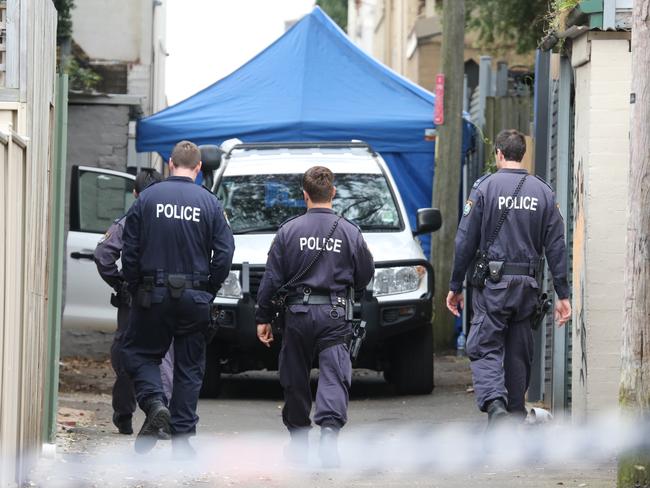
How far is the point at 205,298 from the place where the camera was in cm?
833

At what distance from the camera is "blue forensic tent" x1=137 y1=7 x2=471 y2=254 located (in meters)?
16.1

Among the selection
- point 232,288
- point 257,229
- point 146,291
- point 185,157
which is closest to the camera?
point 146,291

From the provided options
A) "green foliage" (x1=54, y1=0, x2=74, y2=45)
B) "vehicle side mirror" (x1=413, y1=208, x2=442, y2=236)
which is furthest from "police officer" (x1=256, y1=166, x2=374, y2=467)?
"green foliage" (x1=54, y1=0, x2=74, y2=45)

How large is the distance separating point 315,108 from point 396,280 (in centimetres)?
483

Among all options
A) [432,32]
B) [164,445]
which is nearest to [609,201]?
[164,445]

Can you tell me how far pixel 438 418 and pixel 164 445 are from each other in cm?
250

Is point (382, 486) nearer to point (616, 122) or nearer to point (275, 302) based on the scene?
point (275, 302)

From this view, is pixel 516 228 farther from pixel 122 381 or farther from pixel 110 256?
pixel 122 381

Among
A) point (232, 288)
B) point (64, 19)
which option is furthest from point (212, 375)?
point (64, 19)

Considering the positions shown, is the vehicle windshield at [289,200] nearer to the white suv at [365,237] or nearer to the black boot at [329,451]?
the white suv at [365,237]

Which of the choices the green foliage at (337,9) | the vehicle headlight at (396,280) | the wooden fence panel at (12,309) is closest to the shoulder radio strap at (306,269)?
the wooden fence panel at (12,309)

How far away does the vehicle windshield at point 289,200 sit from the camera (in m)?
12.4

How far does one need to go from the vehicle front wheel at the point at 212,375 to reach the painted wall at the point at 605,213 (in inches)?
150

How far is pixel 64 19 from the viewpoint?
A: 59.4 ft
